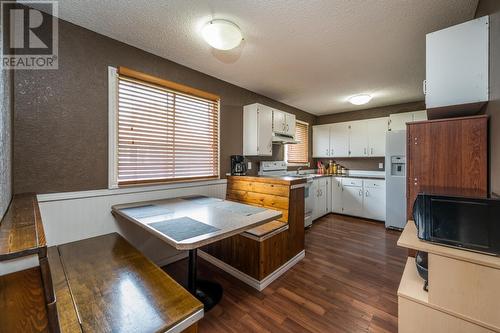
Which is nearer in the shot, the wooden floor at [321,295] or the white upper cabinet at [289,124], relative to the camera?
the wooden floor at [321,295]

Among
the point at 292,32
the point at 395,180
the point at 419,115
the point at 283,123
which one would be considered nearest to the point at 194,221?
the point at 292,32

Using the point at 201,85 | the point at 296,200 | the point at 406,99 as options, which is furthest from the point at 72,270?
the point at 406,99

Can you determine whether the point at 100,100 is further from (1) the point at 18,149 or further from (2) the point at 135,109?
(1) the point at 18,149

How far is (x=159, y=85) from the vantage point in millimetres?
2426

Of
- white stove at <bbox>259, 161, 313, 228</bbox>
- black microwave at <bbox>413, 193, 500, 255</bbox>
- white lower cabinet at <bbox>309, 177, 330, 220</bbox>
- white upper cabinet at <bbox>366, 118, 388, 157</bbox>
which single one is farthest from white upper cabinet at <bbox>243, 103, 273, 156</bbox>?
white upper cabinet at <bbox>366, 118, 388, 157</bbox>

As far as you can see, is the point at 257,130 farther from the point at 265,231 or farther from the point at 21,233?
the point at 21,233

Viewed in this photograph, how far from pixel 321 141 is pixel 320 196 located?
5.14ft

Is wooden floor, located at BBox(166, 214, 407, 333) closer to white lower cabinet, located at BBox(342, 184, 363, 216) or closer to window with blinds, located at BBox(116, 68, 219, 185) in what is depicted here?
window with blinds, located at BBox(116, 68, 219, 185)

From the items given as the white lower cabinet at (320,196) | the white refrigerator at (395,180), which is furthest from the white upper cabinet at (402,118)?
the white lower cabinet at (320,196)

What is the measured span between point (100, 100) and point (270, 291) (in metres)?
2.48

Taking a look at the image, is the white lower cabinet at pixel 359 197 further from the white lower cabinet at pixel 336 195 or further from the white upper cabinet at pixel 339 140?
the white upper cabinet at pixel 339 140

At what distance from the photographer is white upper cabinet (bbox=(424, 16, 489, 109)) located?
1436 millimetres

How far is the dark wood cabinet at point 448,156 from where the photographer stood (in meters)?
1.47

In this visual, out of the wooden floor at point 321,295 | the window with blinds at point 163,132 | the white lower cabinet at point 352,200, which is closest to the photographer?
the wooden floor at point 321,295
